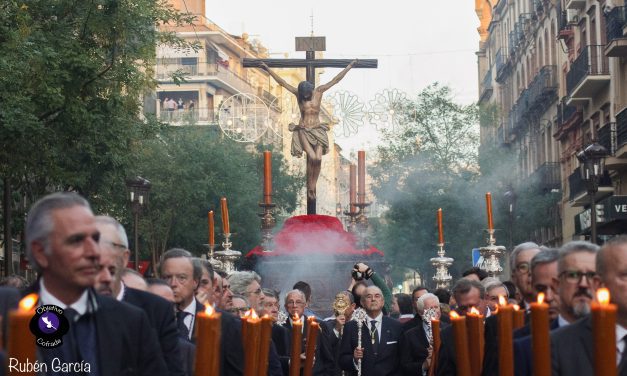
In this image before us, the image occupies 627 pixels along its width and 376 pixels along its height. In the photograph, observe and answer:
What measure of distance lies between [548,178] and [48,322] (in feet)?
175

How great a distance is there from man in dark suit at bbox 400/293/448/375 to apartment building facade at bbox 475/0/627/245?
46.2 ft

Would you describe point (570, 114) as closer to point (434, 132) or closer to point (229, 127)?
point (434, 132)

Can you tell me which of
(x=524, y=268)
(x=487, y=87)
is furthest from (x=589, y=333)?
(x=487, y=87)

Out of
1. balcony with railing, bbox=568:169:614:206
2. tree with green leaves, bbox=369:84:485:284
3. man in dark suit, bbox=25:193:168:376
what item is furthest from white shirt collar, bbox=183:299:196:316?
tree with green leaves, bbox=369:84:485:284

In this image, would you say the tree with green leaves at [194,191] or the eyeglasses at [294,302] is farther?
the tree with green leaves at [194,191]

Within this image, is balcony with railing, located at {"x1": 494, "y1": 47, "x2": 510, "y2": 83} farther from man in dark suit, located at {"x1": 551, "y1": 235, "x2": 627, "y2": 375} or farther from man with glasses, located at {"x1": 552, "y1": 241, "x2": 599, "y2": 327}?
man in dark suit, located at {"x1": 551, "y1": 235, "x2": 627, "y2": 375}

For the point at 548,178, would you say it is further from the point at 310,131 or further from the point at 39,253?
the point at 39,253

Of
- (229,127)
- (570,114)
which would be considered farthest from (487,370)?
(570,114)

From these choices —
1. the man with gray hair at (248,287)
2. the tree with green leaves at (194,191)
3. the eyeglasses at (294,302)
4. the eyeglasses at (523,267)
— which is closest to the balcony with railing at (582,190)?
A: the tree with green leaves at (194,191)

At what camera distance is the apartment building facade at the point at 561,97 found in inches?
1563

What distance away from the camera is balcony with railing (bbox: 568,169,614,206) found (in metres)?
42.3

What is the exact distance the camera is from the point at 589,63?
Answer: 4334 centimetres

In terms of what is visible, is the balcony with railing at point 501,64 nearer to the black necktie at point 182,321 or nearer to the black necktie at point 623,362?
the black necktie at point 182,321

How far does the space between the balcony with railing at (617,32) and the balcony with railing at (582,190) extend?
440cm
